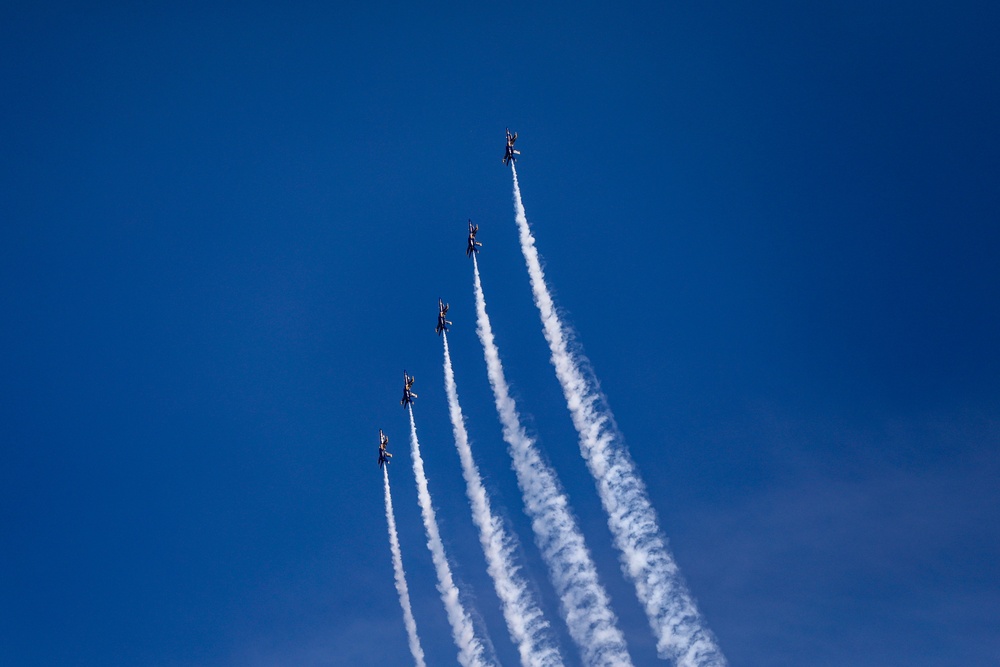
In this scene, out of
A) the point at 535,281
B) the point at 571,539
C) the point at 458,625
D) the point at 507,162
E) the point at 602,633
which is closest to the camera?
the point at 602,633

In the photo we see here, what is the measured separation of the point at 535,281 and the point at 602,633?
33582 millimetres

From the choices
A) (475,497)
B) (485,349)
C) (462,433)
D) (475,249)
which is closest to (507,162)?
(475,249)

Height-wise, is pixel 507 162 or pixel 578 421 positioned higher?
pixel 507 162

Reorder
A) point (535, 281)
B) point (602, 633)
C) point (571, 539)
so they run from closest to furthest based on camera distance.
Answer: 1. point (602, 633)
2. point (571, 539)
3. point (535, 281)

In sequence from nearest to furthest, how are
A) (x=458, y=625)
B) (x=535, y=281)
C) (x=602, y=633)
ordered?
(x=602, y=633)
(x=458, y=625)
(x=535, y=281)

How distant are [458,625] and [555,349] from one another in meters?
26.0

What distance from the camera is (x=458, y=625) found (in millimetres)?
81688

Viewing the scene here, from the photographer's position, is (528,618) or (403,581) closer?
(528,618)

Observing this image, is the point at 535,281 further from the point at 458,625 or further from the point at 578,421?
the point at 458,625

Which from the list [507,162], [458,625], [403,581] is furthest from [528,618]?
[507,162]

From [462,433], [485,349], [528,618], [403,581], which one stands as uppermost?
[485,349]

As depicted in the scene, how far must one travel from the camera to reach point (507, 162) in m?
96.2

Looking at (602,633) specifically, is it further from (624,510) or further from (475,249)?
(475,249)

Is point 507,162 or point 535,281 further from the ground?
point 507,162
